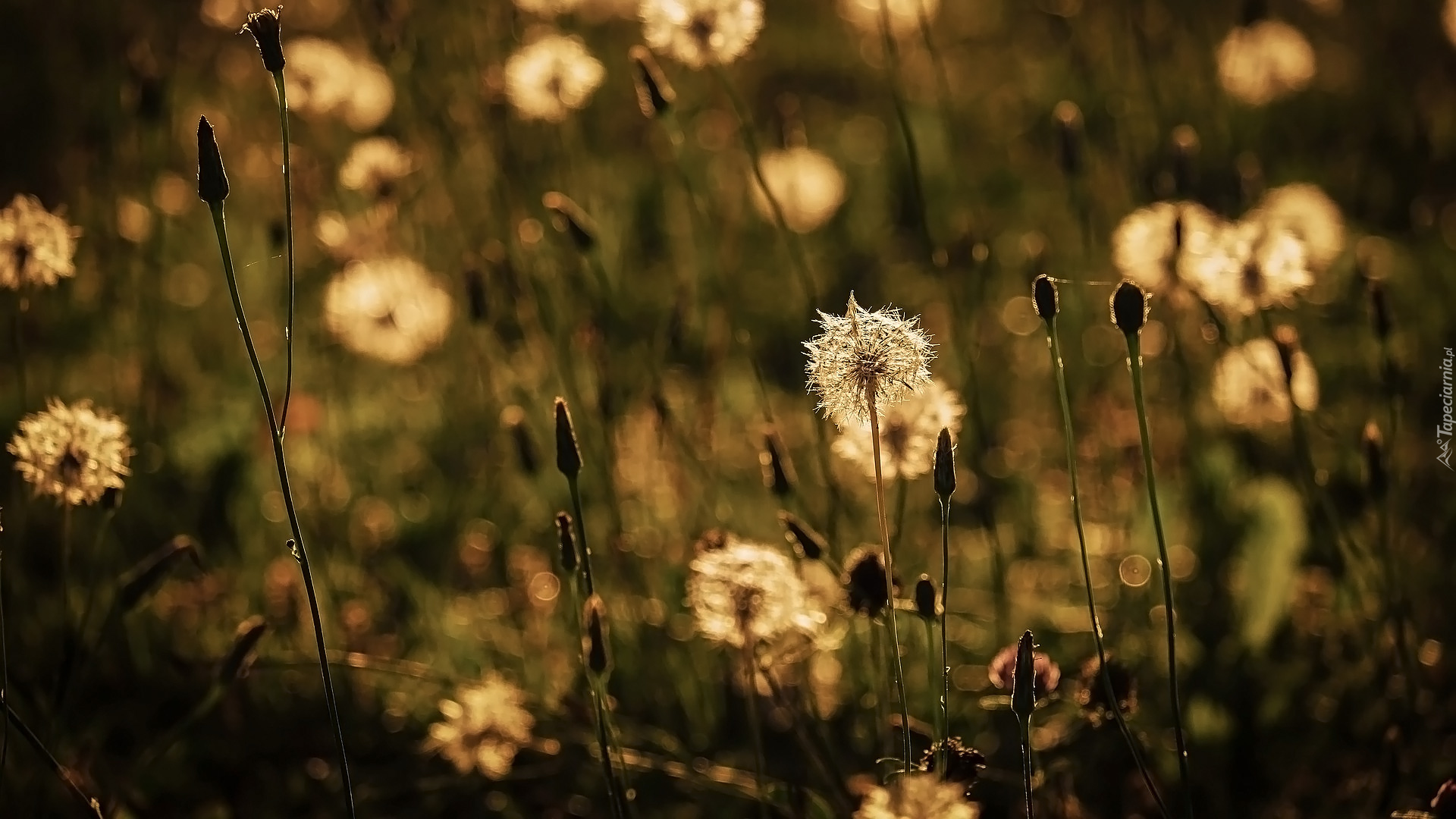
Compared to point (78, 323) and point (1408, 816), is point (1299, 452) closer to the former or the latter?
point (1408, 816)

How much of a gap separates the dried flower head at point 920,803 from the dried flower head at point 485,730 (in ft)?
2.62

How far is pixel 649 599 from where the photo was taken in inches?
101

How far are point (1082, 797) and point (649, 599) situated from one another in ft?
2.96

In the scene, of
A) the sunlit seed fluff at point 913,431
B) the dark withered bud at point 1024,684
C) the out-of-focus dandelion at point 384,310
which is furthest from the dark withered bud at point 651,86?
the out-of-focus dandelion at point 384,310

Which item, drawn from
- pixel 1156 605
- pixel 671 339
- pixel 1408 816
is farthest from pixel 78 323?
pixel 1408 816

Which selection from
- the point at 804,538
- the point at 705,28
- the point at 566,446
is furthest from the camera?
the point at 705,28

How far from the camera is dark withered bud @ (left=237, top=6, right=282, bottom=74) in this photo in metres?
1.46

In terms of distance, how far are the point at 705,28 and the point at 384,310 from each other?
49.0 inches

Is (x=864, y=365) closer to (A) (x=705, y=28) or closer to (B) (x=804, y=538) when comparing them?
(B) (x=804, y=538)

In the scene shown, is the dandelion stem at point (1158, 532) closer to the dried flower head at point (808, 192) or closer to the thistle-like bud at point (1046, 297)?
the thistle-like bud at point (1046, 297)

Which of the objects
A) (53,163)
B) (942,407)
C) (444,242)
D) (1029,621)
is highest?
(53,163)

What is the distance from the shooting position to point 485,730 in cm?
199

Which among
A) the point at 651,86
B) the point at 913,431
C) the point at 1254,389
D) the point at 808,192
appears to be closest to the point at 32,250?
the point at 651,86

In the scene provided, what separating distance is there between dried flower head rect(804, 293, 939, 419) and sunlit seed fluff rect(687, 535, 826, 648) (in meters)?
0.30
